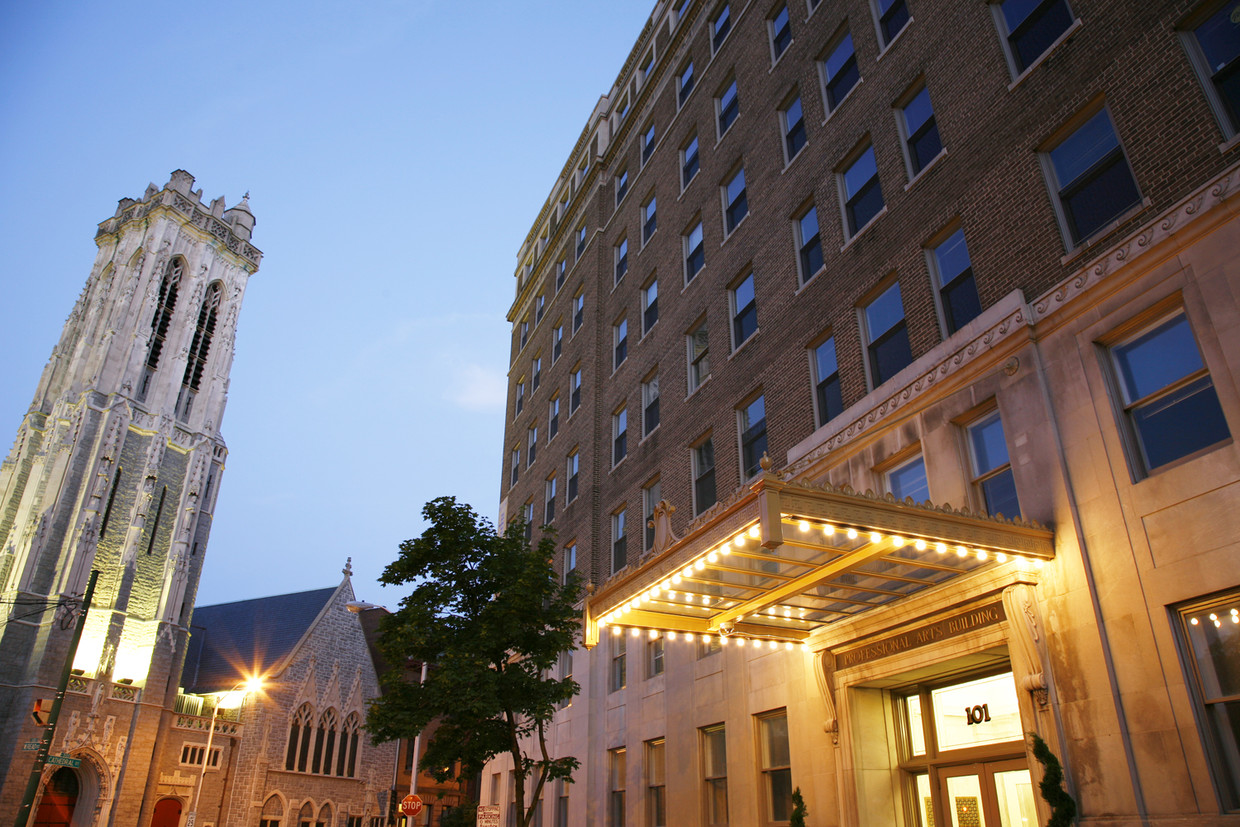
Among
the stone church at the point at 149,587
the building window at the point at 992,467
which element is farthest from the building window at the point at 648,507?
the stone church at the point at 149,587

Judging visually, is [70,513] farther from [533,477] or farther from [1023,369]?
[1023,369]

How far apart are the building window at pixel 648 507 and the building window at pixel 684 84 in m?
12.9

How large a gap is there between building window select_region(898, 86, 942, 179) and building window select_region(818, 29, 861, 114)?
2.08 meters

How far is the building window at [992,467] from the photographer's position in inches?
477

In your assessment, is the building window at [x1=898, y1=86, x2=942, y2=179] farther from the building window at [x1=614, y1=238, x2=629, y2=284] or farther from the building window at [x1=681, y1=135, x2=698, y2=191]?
the building window at [x1=614, y1=238, x2=629, y2=284]

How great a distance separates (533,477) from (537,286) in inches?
426

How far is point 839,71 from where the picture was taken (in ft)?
60.7

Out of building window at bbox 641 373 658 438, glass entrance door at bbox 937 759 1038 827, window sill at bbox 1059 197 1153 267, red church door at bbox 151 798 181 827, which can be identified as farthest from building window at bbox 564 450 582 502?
red church door at bbox 151 798 181 827

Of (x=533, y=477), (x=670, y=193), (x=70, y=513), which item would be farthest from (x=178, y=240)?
(x=670, y=193)

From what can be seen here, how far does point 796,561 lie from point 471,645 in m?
10.8

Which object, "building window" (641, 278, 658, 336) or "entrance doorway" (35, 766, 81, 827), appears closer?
"building window" (641, 278, 658, 336)

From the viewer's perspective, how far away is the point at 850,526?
9781mm

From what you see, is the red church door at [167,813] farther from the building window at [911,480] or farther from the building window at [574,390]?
the building window at [911,480]

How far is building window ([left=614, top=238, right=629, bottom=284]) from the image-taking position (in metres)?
29.5
